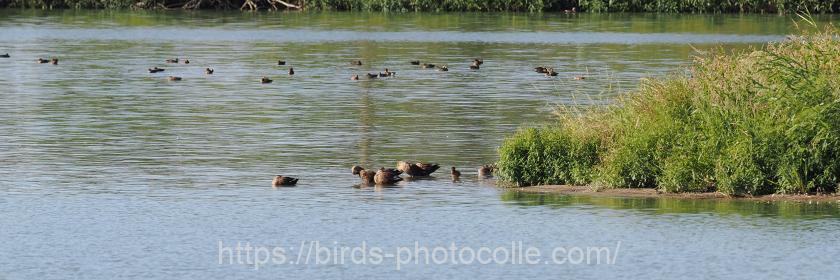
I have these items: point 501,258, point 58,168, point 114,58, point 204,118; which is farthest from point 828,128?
point 114,58

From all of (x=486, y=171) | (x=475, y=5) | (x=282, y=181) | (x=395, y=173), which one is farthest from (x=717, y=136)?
(x=475, y=5)

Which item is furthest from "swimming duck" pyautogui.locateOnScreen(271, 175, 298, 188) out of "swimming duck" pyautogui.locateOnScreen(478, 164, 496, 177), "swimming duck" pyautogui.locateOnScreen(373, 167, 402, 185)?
"swimming duck" pyautogui.locateOnScreen(478, 164, 496, 177)

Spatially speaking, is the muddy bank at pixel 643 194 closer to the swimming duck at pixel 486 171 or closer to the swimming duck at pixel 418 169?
the swimming duck at pixel 486 171

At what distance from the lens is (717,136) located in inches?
950

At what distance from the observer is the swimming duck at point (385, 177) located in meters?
26.0

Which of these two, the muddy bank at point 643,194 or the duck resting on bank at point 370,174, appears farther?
the duck resting on bank at point 370,174

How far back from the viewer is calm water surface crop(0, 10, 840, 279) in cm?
2019

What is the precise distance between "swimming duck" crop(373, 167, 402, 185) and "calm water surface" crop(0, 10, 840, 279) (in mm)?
349

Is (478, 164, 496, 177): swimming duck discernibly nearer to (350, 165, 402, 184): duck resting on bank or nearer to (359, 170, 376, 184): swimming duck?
(350, 165, 402, 184): duck resting on bank

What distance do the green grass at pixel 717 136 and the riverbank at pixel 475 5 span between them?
6234cm

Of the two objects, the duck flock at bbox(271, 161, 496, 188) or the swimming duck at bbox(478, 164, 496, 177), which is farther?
the swimming duck at bbox(478, 164, 496, 177)

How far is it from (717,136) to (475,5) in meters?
71.7

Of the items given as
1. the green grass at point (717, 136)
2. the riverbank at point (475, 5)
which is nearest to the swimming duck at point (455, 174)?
the green grass at point (717, 136)

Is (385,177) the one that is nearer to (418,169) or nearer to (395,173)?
(395,173)
